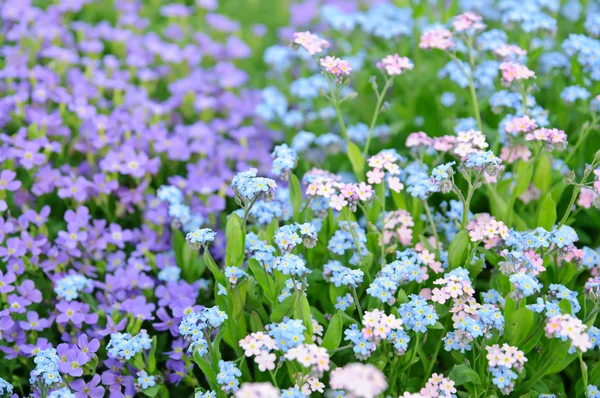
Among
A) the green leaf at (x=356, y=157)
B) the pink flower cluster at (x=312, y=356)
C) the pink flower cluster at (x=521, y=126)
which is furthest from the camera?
the green leaf at (x=356, y=157)

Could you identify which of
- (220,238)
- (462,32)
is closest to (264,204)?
(220,238)

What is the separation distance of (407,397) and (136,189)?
1975 millimetres

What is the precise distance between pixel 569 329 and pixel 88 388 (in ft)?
6.32

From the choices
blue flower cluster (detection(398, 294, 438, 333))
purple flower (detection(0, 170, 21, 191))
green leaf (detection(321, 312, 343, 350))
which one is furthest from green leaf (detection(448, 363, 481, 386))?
purple flower (detection(0, 170, 21, 191))

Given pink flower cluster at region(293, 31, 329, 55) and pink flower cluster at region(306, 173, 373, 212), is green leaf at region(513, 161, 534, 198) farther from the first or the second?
pink flower cluster at region(293, 31, 329, 55)

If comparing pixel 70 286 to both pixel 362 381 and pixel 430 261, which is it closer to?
pixel 430 261

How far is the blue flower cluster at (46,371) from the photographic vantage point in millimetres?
2520

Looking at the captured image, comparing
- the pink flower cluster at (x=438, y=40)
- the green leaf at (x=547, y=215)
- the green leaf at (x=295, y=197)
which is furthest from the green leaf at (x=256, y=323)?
the pink flower cluster at (x=438, y=40)

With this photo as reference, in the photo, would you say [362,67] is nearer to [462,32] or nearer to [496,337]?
[462,32]

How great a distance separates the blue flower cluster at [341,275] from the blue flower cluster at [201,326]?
0.49m

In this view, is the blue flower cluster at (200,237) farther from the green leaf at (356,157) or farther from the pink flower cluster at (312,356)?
the green leaf at (356,157)

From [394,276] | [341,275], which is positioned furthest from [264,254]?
[394,276]

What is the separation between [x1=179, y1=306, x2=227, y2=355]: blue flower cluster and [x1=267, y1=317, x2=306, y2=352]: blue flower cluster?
0.25 m

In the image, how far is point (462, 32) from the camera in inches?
137
